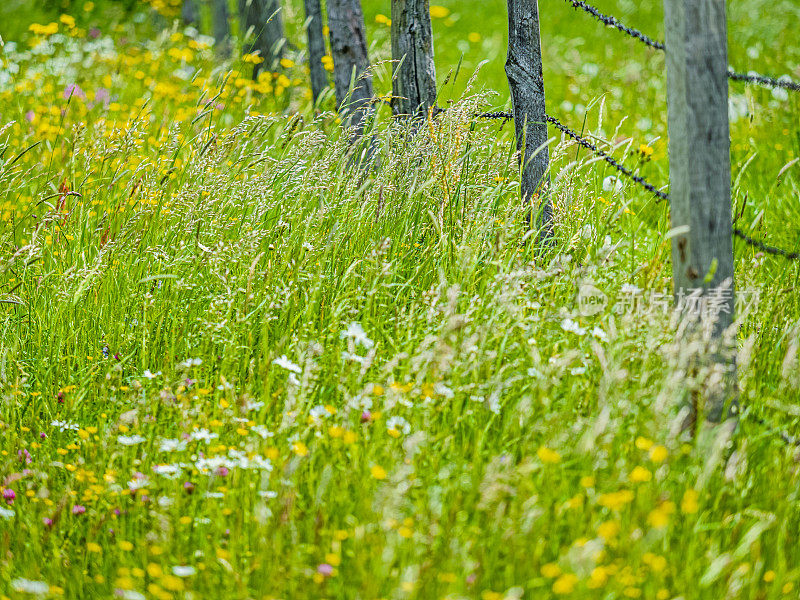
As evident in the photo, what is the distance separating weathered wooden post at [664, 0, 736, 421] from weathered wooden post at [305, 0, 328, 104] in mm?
3539

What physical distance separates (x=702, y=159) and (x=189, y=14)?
10.4 meters

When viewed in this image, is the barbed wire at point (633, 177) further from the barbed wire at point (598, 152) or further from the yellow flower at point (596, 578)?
the yellow flower at point (596, 578)

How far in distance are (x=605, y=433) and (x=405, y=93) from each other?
2347mm

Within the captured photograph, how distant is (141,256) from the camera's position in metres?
3.23

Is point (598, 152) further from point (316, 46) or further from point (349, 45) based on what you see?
point (316, 46)

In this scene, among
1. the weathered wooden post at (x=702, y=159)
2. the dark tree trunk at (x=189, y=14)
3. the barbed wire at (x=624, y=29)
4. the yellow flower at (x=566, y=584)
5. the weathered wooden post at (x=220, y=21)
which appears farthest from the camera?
the dark tree trunk at (x=189, y=14)

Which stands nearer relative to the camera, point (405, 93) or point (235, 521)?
point (235, 521)

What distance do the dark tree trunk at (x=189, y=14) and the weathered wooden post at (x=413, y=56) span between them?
26.6 feet

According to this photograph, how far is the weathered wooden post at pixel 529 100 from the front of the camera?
319 centimetres

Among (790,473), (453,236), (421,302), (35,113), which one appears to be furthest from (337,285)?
(35,113)

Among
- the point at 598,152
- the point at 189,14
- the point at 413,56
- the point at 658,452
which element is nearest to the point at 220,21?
the point at 189,14

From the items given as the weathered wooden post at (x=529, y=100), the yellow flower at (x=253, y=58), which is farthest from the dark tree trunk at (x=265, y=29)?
the weathered wooden post at (x=529, y=100)

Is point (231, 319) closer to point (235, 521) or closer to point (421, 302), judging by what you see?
point (421, 302)

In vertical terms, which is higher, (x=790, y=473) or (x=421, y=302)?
(x=421, y=302)
